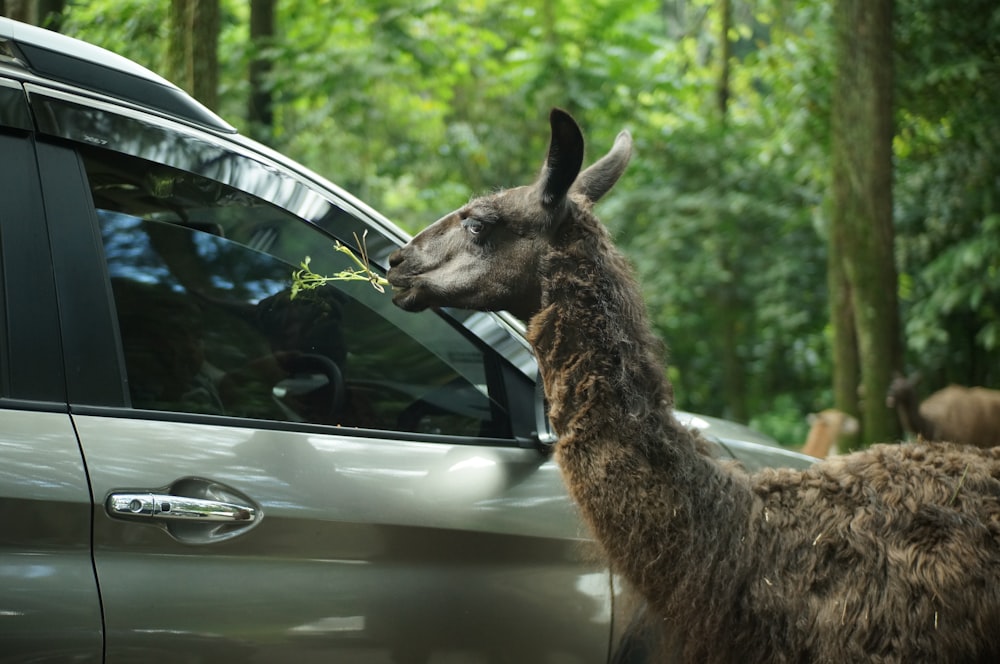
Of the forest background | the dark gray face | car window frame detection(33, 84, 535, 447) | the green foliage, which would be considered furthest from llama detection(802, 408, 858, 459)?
car window frame detection(33, 84, 535, 447)

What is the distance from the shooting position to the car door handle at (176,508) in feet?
7.88

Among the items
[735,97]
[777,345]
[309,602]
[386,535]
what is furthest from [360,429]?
[735,97]

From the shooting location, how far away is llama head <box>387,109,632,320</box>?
3.15 meters

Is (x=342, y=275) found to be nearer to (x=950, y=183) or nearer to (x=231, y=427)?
(x=231, y=427)

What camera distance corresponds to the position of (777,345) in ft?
47.9

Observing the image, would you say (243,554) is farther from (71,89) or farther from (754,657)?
(754,657)

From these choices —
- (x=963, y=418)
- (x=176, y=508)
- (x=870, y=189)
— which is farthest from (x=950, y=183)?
(x=176, y=508)

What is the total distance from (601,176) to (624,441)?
98 centimetres

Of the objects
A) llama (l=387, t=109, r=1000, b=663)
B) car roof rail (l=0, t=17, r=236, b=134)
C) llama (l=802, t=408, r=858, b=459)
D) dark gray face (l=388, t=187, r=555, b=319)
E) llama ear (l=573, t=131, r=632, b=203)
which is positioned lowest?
llama (l=802, t=408, r=858, b=459)

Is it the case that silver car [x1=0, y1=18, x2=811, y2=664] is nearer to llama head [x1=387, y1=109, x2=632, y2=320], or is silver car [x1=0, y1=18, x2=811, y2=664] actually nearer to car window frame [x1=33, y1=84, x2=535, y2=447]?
car window frame [x1=33, y1=84, x2=535, y2=447]

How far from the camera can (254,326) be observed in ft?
10.2

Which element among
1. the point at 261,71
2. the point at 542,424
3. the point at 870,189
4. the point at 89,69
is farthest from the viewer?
the point at 261,71

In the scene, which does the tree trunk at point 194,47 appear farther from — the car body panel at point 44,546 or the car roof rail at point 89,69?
the car body panel at point 44,546

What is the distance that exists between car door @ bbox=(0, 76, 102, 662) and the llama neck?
1.36 metres
